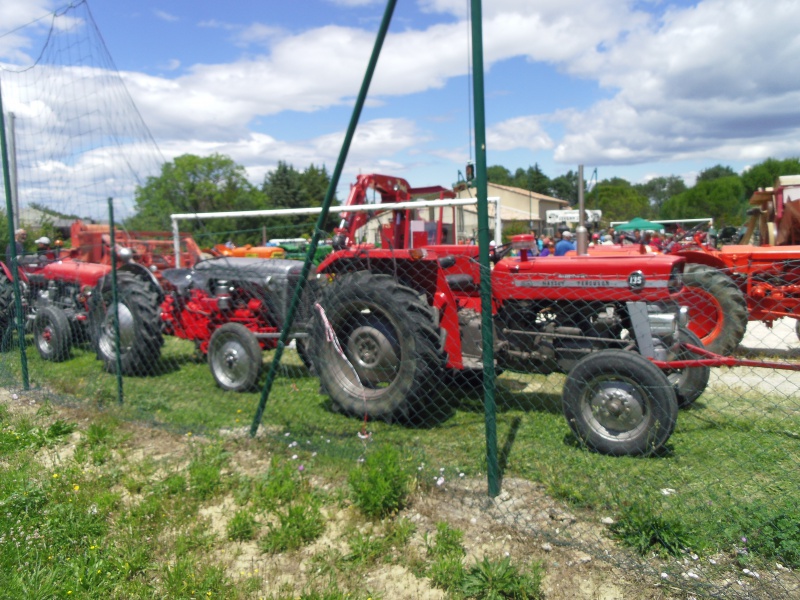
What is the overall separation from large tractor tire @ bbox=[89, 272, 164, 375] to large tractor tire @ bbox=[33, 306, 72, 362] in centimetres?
64

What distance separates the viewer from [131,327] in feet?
21.7

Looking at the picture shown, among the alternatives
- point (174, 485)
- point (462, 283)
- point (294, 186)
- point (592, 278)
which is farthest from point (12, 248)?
point (294, 186)

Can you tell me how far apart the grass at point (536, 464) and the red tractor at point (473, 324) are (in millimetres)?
333

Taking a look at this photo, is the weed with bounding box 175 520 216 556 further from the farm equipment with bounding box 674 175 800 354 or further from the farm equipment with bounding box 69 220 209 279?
the farm equipment with bounding box 69 220 209 279

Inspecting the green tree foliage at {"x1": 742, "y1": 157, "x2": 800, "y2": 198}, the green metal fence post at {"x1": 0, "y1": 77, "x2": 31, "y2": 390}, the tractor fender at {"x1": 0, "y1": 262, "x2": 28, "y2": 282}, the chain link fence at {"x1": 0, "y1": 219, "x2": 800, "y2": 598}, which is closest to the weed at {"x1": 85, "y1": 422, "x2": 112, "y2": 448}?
the chain link fence at {"x1": 0, "y1": 219, "x2": 800, "y2": 598}

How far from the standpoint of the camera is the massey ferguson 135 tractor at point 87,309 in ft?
21.3

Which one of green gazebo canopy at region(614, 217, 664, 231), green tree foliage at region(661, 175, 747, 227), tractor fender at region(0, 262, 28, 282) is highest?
green tree foliage at region(661, 175, 747, 227)

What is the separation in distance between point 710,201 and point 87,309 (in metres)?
49.1

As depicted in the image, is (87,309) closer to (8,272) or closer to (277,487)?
(8,272)

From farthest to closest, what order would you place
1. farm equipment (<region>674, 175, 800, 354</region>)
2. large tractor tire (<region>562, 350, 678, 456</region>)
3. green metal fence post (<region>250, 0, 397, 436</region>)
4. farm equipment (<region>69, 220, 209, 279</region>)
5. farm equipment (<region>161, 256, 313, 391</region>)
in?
1. farm equipment (<region>69, 220, 209, 279</region>)
2. farm equipment (<region>674, 175, 800, 354</region>)
3. farm equipment (<region>161, 256, 313, 391</region>)
4. large tractor tire (<region>562, 350, 678, 456</region>)
5. green metal fence post (<region>250, 0, 397, 436</region>)

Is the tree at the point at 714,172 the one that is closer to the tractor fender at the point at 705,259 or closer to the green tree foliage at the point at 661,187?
the green tree foliage at the point at 661,187

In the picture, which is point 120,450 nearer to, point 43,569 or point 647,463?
point 43,569

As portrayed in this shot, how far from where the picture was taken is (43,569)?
9.46 ft

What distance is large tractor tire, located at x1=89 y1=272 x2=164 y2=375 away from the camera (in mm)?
6441
